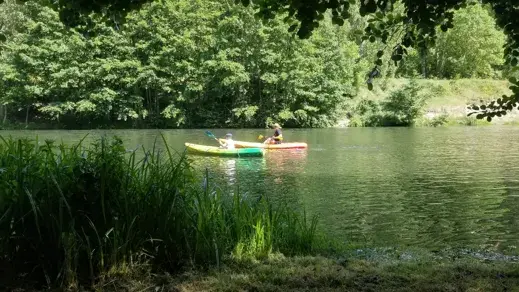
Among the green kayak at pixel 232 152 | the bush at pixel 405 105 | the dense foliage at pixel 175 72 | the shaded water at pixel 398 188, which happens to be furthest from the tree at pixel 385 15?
the bush at pixel 405 105

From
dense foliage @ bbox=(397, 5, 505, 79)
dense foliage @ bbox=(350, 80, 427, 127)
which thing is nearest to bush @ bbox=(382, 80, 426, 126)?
dense foliage @ bbox=(350, 80, 427, 127)

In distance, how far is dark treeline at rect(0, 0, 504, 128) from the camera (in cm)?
3881

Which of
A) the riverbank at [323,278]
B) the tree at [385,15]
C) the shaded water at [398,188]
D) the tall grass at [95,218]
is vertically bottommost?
the shaded water at [398,188]

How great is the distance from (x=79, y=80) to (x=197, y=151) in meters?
23.3

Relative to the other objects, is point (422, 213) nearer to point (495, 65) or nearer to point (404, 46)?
point (404, 46)

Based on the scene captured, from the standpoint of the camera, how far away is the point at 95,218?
3277 millimetres

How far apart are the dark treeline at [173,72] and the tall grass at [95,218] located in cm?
3519

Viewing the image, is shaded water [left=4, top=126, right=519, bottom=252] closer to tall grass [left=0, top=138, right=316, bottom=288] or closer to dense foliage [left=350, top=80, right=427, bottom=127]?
tall grass [left=0, top=138, right=316, bottom=288]

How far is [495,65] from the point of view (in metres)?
55.5

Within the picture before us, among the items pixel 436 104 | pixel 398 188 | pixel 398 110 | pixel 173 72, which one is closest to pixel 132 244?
pixel 398 188

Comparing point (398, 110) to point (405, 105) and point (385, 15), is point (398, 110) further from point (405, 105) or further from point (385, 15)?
point (385, 15)

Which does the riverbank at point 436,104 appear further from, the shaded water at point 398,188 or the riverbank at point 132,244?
the riverbank at point 132,244

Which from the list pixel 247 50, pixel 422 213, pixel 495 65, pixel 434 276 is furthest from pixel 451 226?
pixel 495 65

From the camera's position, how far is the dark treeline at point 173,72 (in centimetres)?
3881
